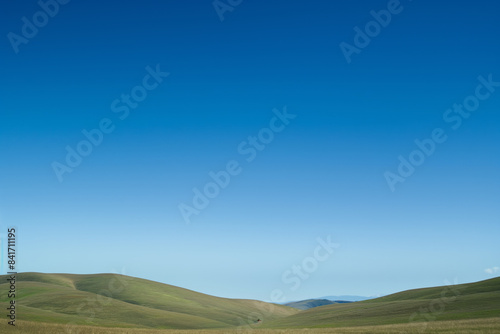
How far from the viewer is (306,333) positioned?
45406 mm

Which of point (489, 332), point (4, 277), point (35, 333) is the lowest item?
point (489, 332)

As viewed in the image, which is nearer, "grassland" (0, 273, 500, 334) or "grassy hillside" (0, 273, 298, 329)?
"grassland" (0, 273, 500, 334)

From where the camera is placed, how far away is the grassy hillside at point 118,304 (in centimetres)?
8938

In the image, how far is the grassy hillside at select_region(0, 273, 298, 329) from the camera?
89.4 m

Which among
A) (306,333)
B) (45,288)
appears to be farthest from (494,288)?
(45,288)

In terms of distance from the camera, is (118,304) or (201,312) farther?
(201,312)

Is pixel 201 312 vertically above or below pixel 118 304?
below

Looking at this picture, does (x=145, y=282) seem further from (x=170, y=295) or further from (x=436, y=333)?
(x=436, y=333)

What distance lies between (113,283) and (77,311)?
76.8 meters

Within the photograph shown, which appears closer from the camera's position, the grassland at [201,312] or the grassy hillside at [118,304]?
the grassland at [201,312]

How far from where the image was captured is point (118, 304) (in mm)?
108188

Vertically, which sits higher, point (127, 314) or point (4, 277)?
point (4, 277)

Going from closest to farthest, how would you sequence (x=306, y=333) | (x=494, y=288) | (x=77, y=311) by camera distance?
(x=306, y=333) < (x=494, y=288) < (x=77, y=311)

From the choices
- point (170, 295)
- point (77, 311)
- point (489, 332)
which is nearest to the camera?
point (489, 332)
